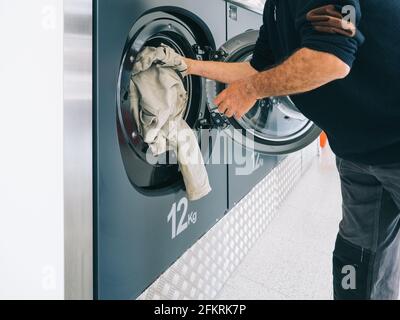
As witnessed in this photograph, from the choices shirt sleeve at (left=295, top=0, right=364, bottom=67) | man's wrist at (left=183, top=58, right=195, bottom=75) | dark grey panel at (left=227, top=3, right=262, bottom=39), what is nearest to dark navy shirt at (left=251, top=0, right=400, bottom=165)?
shirt sleeve at (left=295, top=0, right=364, bottom=67)

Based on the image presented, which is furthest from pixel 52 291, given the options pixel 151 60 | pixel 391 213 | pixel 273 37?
pixel 391 213

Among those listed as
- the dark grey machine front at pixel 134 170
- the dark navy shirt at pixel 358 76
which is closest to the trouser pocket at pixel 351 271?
the dark navy shirt at pixel 358 76

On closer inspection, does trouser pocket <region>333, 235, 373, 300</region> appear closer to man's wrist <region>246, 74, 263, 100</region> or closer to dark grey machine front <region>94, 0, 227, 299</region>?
dark grey machine front <region>94, 0, 227, 299</region>

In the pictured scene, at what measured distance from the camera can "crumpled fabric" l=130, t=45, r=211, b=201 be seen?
1.24 metres

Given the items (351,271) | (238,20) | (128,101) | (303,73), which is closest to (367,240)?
(351,271)

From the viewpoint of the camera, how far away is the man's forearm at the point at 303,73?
3.03 feet

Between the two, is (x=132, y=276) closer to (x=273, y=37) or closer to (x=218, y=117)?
(x=218, y=117)

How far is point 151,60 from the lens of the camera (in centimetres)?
121

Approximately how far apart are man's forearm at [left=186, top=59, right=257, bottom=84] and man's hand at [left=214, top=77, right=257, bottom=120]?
156mm

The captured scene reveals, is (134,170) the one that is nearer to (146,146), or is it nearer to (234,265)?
(146,146)

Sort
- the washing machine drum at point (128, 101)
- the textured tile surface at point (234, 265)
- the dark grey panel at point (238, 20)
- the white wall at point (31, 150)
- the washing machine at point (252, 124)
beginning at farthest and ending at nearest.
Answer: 1. the dark grey panel at point (238, 20)
2. the washing machine at point (252, 124)
3. the textured tile surface at point (234, 265)
4. the washing machine drum at point (128, 101)
5. the white wall at point (31, 150)

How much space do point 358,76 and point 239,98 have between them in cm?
37

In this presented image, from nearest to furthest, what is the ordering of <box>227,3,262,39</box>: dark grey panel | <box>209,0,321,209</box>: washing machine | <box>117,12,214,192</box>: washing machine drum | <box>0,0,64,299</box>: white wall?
1. <box>0,0,64,299</box>: white wall
2. <box>117,12,214,192</box>: washing machine drum
3. <box>209,0,321,209</box>: washing machine
4. <box>227,3,262,39</box>: dark grey panel

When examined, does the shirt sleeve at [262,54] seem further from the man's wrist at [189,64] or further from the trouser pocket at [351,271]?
the trouser pocket at [351,271]
